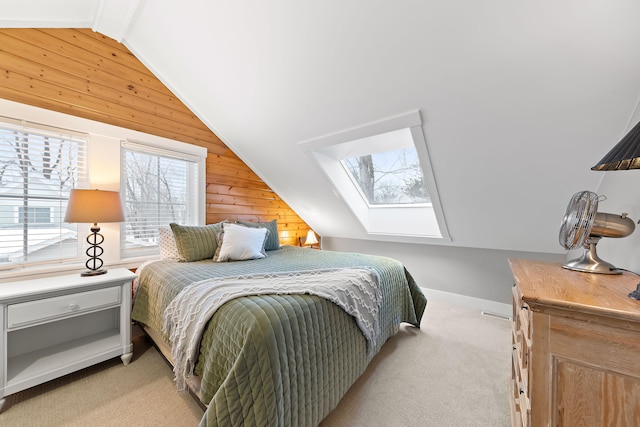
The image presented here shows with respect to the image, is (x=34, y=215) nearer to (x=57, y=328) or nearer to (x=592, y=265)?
(x=57, y=328)

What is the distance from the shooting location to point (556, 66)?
1.31m

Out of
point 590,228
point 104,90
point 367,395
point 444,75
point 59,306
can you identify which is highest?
point 104,90

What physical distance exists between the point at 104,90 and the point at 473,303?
4.39m

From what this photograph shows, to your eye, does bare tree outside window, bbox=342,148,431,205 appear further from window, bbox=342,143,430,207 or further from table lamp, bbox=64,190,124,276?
table lamp, bbox=64,190,124,276

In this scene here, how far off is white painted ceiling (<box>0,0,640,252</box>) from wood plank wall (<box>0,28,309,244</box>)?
4.8 inches

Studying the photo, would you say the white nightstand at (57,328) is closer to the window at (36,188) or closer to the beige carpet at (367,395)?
the beige carpet at (367,395)

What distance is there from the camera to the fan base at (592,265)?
1.03 meters

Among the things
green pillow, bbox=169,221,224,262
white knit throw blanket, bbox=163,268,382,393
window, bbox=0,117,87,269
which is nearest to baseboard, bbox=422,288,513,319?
white knit throw blanket, bbox=163,268,382,393

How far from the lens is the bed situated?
38.5 inches

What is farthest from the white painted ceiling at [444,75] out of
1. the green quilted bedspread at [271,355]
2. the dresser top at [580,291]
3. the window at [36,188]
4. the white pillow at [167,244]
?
the green quilted bedspread at [271,355]

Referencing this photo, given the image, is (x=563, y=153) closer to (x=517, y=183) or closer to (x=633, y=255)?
(x=517, y=183)

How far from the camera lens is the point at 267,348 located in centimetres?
101


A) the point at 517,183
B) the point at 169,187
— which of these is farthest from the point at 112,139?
the point at 517,183

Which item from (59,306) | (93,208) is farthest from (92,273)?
(93,208)
